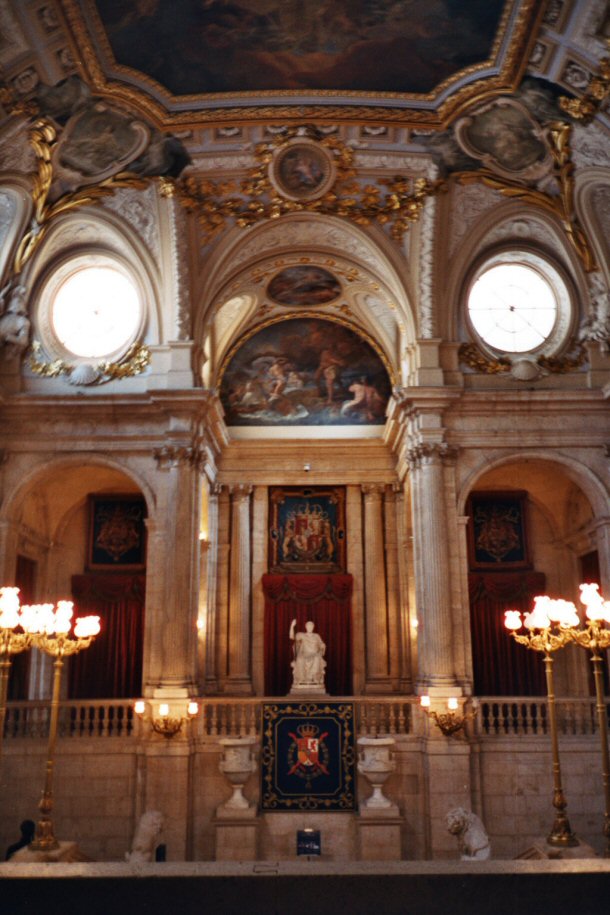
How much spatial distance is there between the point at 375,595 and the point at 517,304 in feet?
28.3

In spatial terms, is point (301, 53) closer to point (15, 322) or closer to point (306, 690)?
point (15, 322)

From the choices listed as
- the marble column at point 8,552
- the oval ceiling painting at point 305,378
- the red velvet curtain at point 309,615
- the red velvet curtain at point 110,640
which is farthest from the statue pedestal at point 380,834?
the oval ceiling painting at point 305,378

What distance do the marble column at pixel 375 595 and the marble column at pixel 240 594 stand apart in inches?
129

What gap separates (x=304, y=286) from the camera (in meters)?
20.5

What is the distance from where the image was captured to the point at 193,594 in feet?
55.5

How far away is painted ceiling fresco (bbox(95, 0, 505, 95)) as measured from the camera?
1165 cm

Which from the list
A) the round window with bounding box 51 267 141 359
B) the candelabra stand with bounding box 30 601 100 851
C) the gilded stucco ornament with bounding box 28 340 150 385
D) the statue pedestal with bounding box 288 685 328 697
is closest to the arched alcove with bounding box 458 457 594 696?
the statue pedestal with bounding box 288 685 328 697

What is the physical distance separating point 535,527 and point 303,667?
7430 millimetres

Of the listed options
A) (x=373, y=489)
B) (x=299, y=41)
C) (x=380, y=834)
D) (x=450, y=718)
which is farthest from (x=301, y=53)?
(x=380, y=834)

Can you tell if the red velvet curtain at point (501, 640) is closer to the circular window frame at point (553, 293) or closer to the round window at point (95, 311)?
the circular window frame at point (553, 293)

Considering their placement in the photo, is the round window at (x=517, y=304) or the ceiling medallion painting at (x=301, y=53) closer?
the ceiling medallion painting at (x=301, y=53)

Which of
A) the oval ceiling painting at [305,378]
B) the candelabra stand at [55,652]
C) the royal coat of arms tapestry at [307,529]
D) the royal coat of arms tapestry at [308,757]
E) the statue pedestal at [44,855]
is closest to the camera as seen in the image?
the statue pedestal at [44,855]

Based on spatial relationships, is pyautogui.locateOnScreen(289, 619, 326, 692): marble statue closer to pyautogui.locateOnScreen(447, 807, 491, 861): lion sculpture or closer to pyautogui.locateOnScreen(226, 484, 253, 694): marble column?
pyautogui.locateOnScreen(226, 484, 253, 694): marble column

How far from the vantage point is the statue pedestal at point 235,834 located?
14922 millimetres
